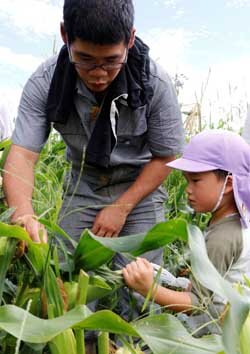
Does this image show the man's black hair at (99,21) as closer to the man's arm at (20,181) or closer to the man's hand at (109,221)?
the man's arm at (20,181)

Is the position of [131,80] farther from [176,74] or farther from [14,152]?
[176,74]

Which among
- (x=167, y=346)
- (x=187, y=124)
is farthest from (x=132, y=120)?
(x=187, y=124)

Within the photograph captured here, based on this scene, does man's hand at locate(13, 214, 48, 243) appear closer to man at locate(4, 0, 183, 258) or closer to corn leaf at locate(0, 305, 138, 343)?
corn leaf at locate(0, 305, 138, 343)

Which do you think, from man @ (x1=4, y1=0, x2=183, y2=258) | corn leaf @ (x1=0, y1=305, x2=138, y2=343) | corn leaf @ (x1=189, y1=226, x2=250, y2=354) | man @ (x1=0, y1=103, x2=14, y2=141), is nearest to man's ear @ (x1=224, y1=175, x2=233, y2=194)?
man @ (x1=4, y1=0, x2=183, y2=258)

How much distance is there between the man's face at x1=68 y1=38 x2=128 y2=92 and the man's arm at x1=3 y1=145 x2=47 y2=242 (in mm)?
318

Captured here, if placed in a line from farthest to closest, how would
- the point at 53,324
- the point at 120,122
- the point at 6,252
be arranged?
the point at 120,122 < the point at 6,252 < the point at 53,324

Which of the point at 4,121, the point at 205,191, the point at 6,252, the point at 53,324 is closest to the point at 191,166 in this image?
the point at 205,191

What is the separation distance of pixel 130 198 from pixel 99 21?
637mm

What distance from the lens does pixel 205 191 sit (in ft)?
5.33

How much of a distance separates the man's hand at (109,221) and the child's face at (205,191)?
1.05 feet

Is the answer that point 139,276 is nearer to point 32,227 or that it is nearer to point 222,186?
point 32,227

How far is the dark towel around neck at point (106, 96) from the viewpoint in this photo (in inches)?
71.3

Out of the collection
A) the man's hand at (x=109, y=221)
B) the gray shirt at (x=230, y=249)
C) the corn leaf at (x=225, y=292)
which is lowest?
the man's hand at (x=109, y=221)

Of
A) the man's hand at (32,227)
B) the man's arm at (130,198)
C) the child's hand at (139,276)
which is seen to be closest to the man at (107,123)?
the man's arm at (130,198)
